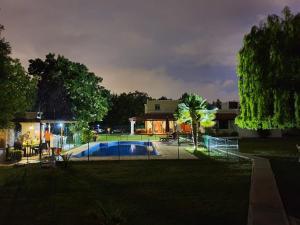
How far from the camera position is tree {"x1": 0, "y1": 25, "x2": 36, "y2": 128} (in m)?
14.8

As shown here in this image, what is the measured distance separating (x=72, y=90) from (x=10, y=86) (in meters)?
18.1

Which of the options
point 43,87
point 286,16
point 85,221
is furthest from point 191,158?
point 43,87

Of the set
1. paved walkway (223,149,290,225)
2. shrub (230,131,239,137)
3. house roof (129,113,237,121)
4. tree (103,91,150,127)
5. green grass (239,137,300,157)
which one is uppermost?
tree (103,91,150,127)

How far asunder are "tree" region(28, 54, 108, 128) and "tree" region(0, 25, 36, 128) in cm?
1651

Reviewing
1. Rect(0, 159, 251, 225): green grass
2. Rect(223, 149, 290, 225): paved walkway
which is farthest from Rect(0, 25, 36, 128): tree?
Rect(223, 149, 290, 225): paved walkway

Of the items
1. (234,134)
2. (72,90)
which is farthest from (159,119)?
(72,90)

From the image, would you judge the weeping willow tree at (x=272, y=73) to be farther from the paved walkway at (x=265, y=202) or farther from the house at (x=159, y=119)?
the house at (x=159, y=119)

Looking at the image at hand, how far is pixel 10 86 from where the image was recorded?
1505cm

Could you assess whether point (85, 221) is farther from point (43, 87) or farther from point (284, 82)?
point (43, 87)

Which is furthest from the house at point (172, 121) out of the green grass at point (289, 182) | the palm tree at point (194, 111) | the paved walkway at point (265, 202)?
the paved walkway at point (265, 202)

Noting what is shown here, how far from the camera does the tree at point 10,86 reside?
1475 cm

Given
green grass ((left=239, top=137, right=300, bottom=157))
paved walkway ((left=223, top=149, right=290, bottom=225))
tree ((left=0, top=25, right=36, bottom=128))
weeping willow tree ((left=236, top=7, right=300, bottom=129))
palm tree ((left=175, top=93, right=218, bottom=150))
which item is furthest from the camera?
palm tree ((left=175, top=93, right=218, bottom=150))

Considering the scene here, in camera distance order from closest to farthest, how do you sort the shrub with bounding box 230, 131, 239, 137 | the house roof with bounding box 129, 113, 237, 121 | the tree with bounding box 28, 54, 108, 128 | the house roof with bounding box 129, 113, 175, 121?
the tree with bounding box 28, 54, 108, 128 → the shrub with bounding box 230, 131, 239, 137 → the house roof with bounding box 129, 113, 237, 121 → the house roof with bounding box 129, 113, 175, 121

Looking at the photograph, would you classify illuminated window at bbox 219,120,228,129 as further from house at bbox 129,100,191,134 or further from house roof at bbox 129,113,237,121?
house at bbox 129,100,191,134
